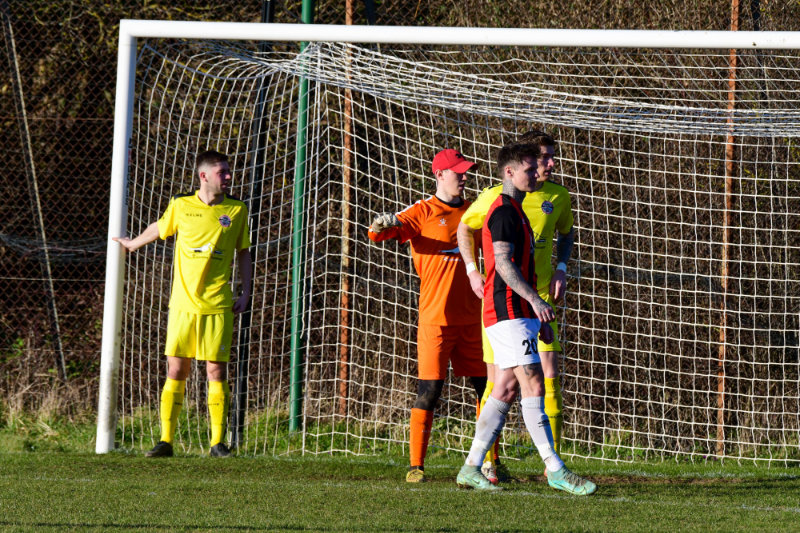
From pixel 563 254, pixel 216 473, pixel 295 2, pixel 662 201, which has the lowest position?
pixel 216 473

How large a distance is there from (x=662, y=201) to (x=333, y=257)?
2.84 metres

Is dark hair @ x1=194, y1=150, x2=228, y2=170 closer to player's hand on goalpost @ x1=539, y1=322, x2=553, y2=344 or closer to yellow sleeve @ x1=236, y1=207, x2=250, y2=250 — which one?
yellow sleeve @ x1=236, y1=207, x2=250, y2=250

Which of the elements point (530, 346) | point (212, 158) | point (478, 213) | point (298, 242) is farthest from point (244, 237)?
point (530, 346)

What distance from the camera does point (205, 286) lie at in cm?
650

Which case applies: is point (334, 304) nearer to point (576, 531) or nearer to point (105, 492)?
point (105, 492)

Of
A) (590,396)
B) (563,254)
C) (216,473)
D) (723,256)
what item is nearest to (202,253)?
(216,473)

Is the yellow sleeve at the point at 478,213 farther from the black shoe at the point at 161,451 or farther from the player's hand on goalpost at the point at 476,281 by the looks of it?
the black shoe at the point at 161,451

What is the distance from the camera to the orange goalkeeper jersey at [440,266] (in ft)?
18.7

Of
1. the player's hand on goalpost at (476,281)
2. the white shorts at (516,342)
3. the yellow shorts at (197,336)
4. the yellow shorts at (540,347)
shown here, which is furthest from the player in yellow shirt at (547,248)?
the yellow shorts at (197,336)

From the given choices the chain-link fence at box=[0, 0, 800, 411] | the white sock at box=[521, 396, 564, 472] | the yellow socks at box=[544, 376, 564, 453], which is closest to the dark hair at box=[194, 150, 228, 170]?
the yellow socks at box=[544, 376, 564, 453]

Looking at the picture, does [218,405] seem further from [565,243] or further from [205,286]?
[565,243]

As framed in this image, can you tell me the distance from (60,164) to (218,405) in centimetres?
429

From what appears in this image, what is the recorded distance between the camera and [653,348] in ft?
26.0

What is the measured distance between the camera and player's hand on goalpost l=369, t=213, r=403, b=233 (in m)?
5.37
